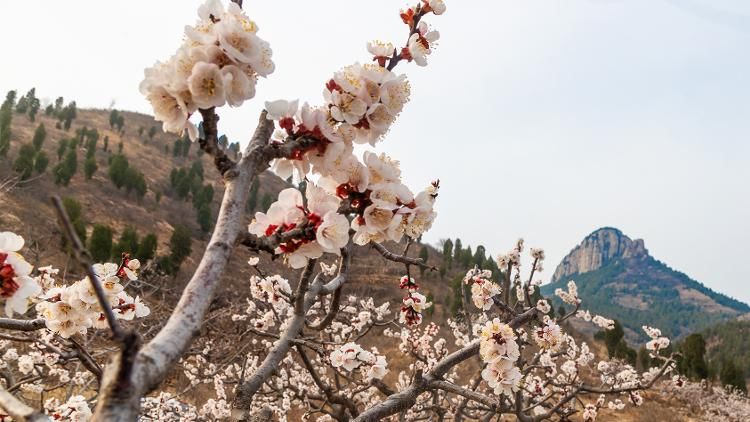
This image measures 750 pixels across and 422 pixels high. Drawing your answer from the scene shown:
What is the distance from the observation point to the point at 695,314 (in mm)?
168875

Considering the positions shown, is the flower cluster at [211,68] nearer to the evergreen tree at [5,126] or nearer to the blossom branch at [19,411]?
the blossom branch at [19,411]

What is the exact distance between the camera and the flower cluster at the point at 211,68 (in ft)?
3.79

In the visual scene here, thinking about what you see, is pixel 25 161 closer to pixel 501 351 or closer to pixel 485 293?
pixel 485 293

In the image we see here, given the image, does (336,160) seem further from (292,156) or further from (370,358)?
(370,358)

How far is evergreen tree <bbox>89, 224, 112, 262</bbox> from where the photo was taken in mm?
22500

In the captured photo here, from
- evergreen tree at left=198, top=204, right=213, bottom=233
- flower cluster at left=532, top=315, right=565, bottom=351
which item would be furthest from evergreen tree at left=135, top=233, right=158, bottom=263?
flower cluster at left=532, top=315, right=565, bottom=351

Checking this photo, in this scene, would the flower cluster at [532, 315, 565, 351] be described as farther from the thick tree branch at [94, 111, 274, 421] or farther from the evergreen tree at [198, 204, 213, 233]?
the evergreen tree at [198, 204, 213, 233]

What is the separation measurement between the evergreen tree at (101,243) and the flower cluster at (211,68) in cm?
2448

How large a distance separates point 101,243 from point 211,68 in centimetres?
2550

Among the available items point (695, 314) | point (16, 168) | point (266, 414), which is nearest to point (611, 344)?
point (266, 414)

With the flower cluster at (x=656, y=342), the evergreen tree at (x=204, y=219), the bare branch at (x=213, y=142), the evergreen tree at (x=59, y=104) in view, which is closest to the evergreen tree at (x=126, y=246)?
the evergreen tree at (x=204, y=219)

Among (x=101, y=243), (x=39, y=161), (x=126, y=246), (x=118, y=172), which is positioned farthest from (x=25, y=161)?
(x=126, y=246)

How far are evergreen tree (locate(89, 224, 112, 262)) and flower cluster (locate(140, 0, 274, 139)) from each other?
24480 mm

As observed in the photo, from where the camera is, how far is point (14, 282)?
154cm
